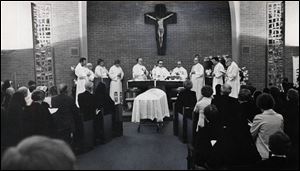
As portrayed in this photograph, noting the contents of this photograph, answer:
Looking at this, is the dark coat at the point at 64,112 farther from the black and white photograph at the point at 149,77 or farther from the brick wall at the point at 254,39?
the brick wall at the point at 254,39

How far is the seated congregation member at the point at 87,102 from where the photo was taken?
7375 mm

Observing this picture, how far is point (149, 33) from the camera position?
15148 mm

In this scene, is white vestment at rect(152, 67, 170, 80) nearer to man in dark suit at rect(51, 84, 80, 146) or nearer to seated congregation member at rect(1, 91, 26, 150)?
man in dark suit at rect(51, 84, 80, 146)

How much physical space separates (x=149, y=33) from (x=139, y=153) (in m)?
8.64

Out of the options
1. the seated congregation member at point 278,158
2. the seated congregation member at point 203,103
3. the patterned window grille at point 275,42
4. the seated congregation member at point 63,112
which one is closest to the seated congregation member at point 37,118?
the seated congregation member at point 63,112

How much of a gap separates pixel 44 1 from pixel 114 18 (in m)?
2.86

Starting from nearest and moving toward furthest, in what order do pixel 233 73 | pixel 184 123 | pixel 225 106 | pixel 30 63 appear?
pixel 225 106 → pixel 184 123 → pixel 233 73 → pixel 30 63

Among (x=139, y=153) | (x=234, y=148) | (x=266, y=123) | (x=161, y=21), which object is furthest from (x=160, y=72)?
(x=234, y=148)

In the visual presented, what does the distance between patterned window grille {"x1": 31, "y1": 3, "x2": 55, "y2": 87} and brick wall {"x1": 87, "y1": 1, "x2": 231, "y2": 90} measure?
185 cm

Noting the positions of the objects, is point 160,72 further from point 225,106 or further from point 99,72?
point 225,106

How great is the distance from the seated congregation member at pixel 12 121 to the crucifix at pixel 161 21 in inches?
383

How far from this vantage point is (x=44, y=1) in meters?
13.3

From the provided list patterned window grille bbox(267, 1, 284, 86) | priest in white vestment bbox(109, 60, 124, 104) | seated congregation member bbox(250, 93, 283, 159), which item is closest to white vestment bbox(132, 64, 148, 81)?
priest in white vestment bbox(109, 60, 124, 104)

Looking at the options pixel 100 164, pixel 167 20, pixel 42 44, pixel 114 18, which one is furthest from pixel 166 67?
pixel 100 164
